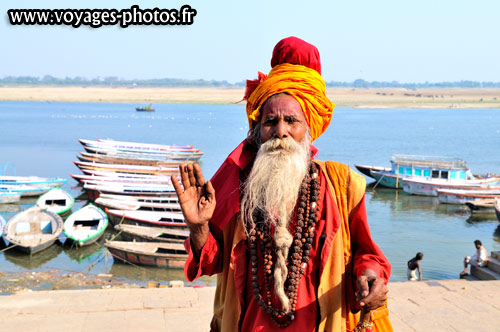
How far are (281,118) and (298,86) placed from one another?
0.14m

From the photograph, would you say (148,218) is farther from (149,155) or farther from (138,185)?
(149,155)

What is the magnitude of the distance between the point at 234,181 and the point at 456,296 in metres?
4.63

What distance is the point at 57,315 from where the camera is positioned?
516 cm

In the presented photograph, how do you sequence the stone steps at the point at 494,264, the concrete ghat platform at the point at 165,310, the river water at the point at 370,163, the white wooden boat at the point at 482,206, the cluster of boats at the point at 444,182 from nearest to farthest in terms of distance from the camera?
the concrete ghat platform at the point at 165,310
the stone steps at the point at 494,264
the river water at the point at 370,163
the white wooden boat at the point at 482,206
the cluster of boats at the point at 444,182

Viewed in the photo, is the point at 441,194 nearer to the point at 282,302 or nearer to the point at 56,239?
the point at 56,239

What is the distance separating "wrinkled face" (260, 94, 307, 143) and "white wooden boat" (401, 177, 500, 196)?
23.0 m

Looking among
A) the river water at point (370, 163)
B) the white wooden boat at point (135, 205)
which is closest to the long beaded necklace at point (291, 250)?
the river water at point (370, 163)

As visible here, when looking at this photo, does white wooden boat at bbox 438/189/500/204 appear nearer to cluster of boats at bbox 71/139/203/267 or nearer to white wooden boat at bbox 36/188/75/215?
cluster of boats at bbox 71/139/203/267

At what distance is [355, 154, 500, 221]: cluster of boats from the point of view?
74.0 ft

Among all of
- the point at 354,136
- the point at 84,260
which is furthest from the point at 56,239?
the point at 354,136

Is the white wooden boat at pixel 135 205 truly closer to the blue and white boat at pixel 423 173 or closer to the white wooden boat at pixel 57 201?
the white wooden boat at pixel 57 201

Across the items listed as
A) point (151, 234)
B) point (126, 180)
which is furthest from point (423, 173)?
point (151, 234)

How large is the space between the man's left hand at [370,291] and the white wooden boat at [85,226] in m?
14.2

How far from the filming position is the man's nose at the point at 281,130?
212cm
